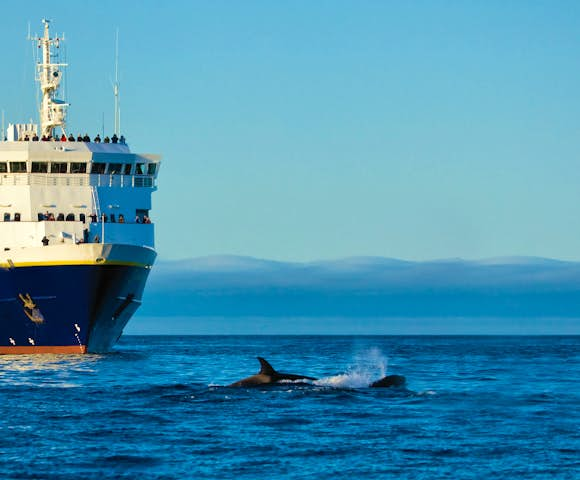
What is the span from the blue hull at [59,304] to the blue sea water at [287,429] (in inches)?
600

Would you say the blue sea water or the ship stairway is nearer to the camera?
the blue sea water

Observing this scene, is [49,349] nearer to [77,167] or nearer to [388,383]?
[77,167]

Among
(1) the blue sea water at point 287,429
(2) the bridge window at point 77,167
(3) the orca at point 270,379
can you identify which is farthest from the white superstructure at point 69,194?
(3) the orca at point 270,379

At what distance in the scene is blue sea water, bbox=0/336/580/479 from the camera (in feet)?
118

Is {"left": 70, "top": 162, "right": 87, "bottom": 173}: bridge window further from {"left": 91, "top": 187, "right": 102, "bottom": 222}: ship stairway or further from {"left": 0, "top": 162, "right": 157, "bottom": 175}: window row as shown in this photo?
{"left": 91, "top": 187, "right": 102, "bottom": 222}: ship stairway

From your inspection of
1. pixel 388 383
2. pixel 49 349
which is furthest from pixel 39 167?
pixel 388 383

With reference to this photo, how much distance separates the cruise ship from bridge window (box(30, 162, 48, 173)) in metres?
0.05

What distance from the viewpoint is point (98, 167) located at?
93.1 meters

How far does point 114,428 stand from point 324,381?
18.5 meters

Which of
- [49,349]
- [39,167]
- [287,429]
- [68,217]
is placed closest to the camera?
[287,429]

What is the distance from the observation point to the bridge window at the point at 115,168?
93562mm

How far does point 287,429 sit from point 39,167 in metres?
53.3

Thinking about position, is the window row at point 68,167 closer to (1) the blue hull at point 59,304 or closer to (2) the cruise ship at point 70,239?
(2) the cruise ship at point 70,239

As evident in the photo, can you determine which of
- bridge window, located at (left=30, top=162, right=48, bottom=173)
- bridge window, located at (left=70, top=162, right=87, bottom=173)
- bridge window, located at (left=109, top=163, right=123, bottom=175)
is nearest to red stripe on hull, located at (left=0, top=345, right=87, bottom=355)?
bridge window, located at (left=30, top=162, right=48, bottom=173)
